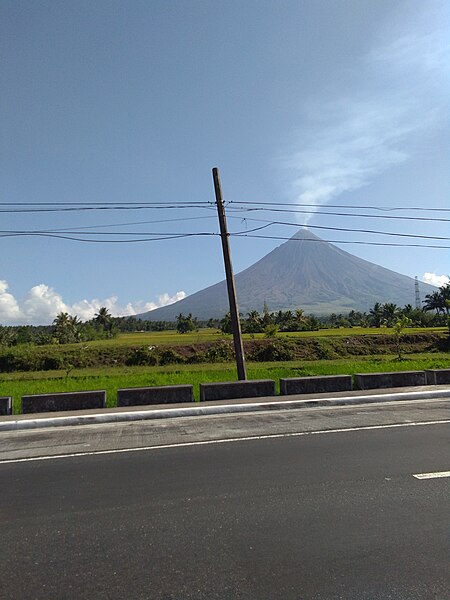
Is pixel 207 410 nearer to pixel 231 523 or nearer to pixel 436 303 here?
pixel 231 523

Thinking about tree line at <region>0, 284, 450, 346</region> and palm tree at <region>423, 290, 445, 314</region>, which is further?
palm tree at <region>423, 290, 445, 314</region>

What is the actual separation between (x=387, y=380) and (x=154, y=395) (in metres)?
7.10

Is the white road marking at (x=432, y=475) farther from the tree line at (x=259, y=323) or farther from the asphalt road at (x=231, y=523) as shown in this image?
the tree line at (x=259, y=323)

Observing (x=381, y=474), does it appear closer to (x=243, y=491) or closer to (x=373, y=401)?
(x=243, y=491)

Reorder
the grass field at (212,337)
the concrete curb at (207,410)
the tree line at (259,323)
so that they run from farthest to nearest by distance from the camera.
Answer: the tree line at (259,323)
the grass field at (212,337)
the concrete curb at (207,410)

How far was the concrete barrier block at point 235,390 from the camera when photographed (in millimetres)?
12602

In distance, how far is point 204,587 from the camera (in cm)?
318

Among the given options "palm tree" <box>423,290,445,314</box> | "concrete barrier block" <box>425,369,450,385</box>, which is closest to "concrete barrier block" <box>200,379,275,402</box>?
"concrete barrier block" <box>425,369,450,385</box>

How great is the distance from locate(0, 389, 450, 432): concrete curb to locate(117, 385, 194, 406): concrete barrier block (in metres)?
0.95

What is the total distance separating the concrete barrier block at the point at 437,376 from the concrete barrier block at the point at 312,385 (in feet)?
9.46

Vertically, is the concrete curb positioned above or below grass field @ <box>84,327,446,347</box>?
below

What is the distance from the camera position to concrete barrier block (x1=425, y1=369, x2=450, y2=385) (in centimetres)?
1435

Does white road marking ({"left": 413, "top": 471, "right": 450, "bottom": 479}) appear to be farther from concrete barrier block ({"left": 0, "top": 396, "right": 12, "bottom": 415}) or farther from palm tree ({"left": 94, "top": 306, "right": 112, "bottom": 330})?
palm tree ({"left": 94, "top": 306, "right": 112, "bottom": 330})

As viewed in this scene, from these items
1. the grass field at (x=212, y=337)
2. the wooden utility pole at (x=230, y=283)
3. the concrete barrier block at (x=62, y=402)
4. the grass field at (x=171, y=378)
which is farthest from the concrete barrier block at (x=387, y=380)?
the grass field at (x=212, y=337)
